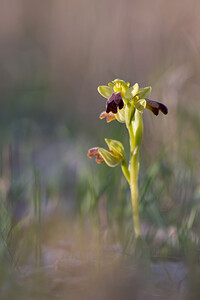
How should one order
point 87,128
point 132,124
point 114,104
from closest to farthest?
point 114,104, point 132,124, point 87,128

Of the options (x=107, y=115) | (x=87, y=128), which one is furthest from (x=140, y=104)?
(x=87, y=128)

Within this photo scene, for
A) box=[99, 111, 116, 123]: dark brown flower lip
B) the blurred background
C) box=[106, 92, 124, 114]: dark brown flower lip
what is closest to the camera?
box=[106, 92, 124, 114]: dark brown flower lip

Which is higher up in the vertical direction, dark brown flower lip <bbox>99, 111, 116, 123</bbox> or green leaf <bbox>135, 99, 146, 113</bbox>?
green leaf <bbox>135, 99, 146, 113</bbox>

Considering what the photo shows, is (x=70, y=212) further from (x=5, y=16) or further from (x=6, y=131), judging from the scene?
(x=5, y=16)

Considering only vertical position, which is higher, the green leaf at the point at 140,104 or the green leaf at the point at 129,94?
the green leaf at the point at 129,94

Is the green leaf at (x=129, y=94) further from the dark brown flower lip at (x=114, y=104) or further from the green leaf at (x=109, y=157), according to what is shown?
the green leaf at (x=109, y=157)

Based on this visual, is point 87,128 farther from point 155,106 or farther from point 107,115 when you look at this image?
point 155,106

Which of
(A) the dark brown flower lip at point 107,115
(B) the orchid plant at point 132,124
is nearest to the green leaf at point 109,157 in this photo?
(B) the orchid plant at point 132,124

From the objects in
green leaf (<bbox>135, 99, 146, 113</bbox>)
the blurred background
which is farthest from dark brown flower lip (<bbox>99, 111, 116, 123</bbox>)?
the blurred background

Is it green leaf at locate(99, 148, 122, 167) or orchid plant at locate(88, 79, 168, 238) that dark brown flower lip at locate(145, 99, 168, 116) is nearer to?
orchid plant at locate(88, 79, 168, 238)
